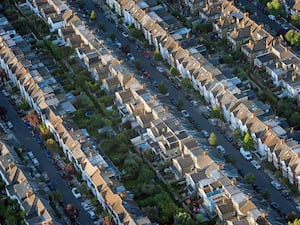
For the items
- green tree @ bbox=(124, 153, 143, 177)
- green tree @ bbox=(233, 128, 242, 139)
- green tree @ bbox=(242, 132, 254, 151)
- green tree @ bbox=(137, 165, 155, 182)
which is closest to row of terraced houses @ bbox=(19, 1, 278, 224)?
Result: green tree @ bbox=(137, 165, 155, 182)

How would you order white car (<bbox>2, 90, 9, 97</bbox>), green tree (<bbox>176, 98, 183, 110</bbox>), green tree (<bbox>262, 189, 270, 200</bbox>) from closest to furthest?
1. green tree (<bbox>262, 189, 270, 200</bbox>)
2. green tree (<bbox>176, 98, 183, 110</bbox>)
3. white car (<bbox>2, 90, 9, 97</bbox>)

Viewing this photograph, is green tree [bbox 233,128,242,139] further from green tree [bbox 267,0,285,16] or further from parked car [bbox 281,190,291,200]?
green tree [bbox 267,0,285,16]

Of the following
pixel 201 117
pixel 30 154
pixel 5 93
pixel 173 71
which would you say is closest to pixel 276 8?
pixel 173 71

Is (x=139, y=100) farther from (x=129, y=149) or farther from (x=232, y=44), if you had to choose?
(x=232, y=44)

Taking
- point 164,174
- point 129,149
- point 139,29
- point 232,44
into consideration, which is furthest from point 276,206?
point 139,29

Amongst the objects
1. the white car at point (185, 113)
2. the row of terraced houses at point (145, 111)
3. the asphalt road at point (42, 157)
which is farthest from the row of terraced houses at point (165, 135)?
the asphalt road at point (42, 157)

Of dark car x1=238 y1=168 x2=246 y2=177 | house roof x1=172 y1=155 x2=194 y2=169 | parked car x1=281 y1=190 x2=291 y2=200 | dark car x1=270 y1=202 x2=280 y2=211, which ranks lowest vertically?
dark car x1=270 y1=202 x2=280 y2=211

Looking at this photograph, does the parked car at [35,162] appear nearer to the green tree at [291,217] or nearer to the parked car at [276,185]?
the parked car at [276,185]
